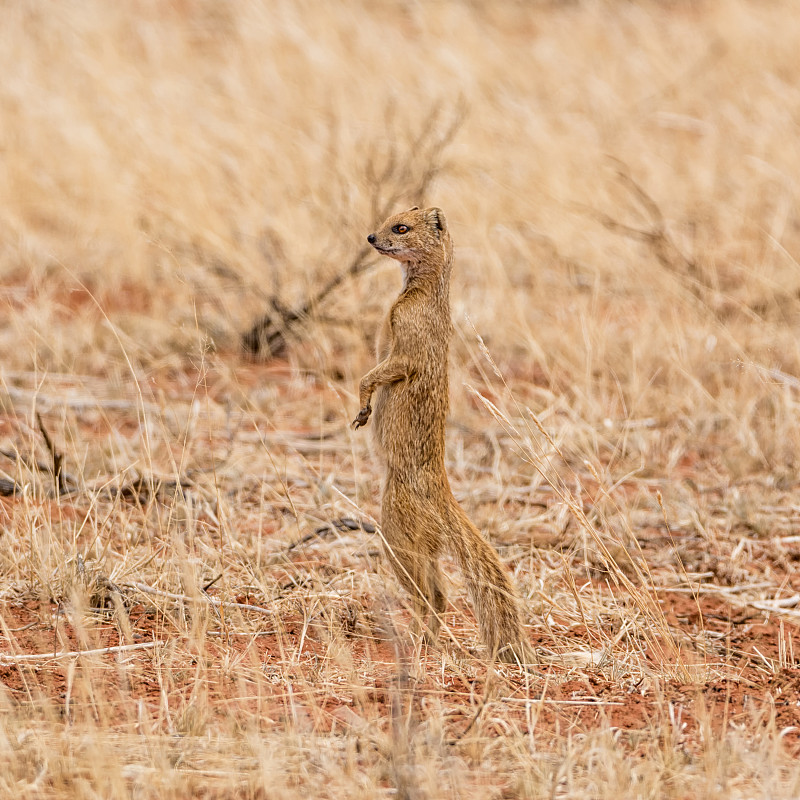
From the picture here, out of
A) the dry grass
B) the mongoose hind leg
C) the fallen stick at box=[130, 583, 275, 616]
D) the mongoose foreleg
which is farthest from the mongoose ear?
the fallen stick at box=[130, 583, 275, 616]

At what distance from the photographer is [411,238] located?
3709 mm

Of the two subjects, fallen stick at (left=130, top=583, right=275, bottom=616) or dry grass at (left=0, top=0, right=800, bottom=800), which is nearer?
dry grass at (left=0, top=0, right=800, bottom=800)

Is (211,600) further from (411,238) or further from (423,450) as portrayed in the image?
(411,238)

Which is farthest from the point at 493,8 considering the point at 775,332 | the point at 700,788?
the point at 700,788

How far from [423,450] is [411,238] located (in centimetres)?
64

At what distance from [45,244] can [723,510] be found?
4.90 metres

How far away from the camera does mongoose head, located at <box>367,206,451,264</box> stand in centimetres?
370

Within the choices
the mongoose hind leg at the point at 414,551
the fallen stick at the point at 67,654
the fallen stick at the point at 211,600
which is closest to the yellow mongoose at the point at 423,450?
the mongoose hind leg at the point at 414,551

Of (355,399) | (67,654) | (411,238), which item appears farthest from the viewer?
(355,399)

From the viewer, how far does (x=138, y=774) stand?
2.67 metres

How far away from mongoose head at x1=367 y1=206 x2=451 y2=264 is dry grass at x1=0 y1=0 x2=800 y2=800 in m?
0.52

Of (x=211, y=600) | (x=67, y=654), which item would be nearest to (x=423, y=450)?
(x=211, y=600)

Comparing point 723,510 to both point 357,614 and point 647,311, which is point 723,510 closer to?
point 357,614

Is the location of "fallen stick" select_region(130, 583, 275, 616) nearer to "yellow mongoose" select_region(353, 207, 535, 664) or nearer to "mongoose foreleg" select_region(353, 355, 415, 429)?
"yellow mongoose" select_region(353, 207, 535, 664)
